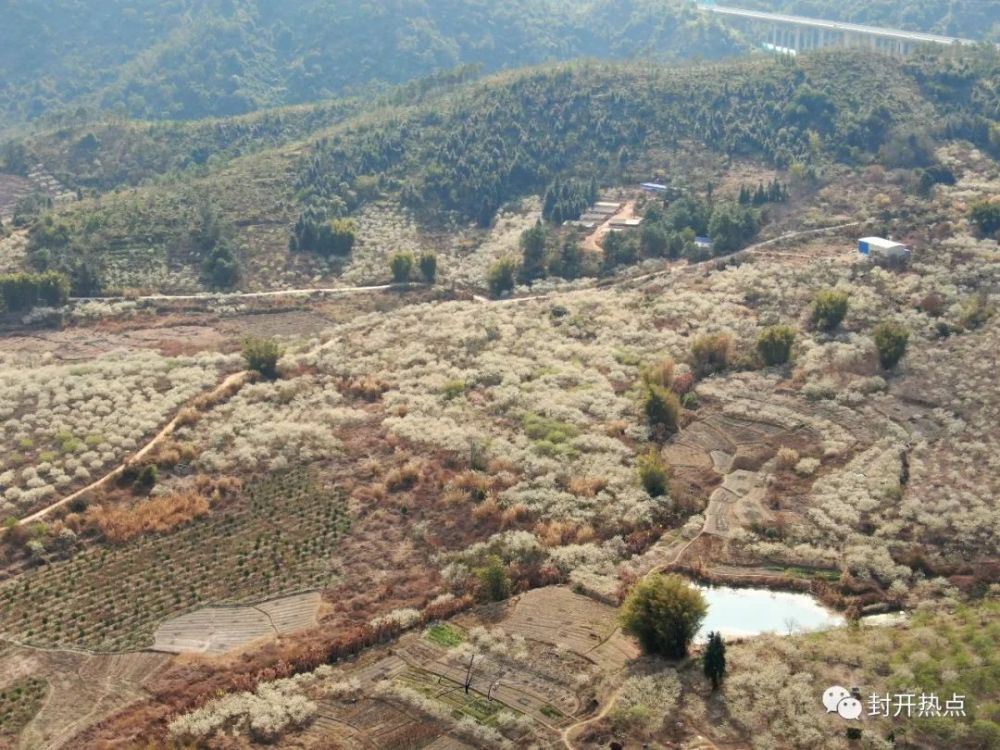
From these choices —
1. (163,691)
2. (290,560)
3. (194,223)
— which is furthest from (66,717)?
(194,223)

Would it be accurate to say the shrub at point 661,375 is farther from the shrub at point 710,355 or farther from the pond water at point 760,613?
the pond water at point 760,613

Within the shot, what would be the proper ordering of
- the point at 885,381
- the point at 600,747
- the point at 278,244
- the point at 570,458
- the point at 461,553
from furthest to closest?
the point at 278,244 < the point at 885,381 < the point at 570,458 < the point at 461,553 < the point at 600,747

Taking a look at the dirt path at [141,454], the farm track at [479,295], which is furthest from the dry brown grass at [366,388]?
the farm track at [479,295]

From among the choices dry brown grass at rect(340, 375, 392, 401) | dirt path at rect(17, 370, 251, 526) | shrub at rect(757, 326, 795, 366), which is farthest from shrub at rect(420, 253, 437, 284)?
shrub at rect(757, 326, 795, 366)

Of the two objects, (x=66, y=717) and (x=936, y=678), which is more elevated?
(x=936, y=678)

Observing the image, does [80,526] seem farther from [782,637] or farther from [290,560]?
[782,637]

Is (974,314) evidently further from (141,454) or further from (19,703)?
(19,703)

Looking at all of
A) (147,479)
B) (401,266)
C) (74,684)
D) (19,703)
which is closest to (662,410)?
(147,479)

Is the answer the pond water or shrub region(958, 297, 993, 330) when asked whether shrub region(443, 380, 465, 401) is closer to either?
the pond water
